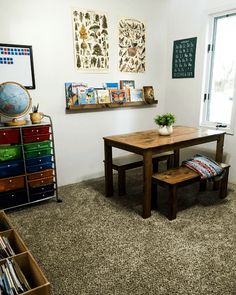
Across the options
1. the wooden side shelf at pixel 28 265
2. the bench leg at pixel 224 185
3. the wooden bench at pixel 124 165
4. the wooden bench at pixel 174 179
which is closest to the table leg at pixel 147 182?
the wooden bench at pixel 174 179

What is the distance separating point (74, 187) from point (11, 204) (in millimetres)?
907

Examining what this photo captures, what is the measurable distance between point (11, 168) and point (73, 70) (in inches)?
58.1

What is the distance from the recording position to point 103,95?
11.6ft

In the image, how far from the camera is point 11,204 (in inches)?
105

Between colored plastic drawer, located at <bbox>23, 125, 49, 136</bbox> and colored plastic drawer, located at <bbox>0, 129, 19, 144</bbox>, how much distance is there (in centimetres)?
9

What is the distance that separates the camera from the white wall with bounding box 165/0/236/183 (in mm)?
3443

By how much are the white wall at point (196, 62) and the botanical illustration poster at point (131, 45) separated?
1.70 ft

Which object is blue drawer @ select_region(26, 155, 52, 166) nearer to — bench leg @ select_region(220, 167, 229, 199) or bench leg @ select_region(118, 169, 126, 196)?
bench leg @ select_region(118, 169, 126, 196)

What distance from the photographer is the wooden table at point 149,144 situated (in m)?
2.46

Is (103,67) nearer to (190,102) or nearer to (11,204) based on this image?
(190,102)

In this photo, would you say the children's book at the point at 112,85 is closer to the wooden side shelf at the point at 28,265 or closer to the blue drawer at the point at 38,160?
the blue drawer at the point at 38,160

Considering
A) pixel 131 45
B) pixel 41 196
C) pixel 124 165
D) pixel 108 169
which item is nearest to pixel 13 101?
pixel 41 196

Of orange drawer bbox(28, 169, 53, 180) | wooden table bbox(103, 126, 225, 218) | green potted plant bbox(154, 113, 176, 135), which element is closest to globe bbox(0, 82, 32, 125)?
orange drawer bbox(28, 169, 53, 180)

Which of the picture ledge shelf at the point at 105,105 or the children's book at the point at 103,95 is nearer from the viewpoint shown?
the picture ledge shelf at the point at 105,105
